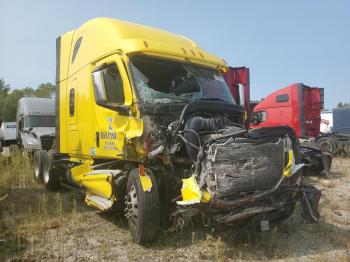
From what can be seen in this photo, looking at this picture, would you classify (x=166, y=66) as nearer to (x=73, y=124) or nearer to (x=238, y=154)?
(x=238, y=154)

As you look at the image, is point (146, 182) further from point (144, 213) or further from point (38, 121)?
point (38, 121)

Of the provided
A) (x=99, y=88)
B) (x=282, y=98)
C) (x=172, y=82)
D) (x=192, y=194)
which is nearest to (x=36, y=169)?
(x=99, y=88)

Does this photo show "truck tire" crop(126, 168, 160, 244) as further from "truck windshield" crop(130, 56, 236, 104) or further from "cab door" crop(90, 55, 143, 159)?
"truck windshield" crop(130, 56, 236, 104)

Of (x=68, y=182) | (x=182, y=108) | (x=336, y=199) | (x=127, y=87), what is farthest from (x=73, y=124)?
(x=336, y=199)

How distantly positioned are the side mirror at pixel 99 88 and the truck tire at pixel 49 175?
3.57 m

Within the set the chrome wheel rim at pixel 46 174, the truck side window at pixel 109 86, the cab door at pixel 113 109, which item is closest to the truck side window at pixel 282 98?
the chrome wheel rim at pixel 46 174

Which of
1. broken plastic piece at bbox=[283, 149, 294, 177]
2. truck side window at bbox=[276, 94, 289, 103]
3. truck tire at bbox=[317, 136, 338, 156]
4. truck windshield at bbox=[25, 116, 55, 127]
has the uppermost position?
truck side window at bbox=[276, 94, 289, 103]

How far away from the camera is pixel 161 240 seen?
4938mm

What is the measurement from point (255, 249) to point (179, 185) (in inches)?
48.6

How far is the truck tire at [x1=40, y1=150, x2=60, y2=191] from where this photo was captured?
8.57 meters

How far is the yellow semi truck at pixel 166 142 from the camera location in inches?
167

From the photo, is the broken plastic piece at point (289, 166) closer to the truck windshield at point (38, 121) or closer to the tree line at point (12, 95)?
the truck windshield at point (38, 121)

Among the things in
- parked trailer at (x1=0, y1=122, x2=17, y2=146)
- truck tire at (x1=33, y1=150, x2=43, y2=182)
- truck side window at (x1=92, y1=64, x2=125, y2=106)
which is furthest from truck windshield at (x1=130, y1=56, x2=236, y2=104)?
parked trailer at (x1=0, y1=122, x2=17, y2=146)

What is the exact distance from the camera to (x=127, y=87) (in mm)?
5297
